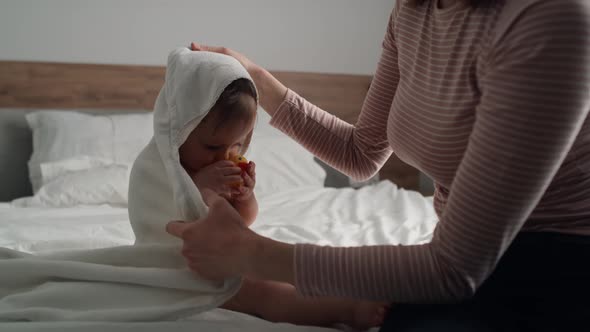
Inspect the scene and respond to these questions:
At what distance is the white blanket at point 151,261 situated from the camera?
0.90m

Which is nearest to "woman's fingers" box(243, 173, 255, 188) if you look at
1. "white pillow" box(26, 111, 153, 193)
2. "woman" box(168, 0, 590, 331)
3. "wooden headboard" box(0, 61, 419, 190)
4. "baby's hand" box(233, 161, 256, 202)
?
"baby's hand" box(233, 161, 256, 202)

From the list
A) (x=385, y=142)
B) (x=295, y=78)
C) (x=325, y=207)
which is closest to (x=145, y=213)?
(x=385, y=142)

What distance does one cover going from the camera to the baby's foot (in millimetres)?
917

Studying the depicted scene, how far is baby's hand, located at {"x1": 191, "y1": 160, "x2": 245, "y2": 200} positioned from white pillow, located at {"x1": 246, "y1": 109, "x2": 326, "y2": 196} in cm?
122

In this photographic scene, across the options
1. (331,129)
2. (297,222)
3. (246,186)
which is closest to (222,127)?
(246,186)

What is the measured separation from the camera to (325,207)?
2.19m

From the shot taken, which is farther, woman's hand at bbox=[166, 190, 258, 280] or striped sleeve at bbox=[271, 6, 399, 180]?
striped sleeve at bbox=[271, 6, 399, 180]

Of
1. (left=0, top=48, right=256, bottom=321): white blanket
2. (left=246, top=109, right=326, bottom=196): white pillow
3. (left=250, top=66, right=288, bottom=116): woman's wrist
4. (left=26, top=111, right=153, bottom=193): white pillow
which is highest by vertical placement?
(left=250, top=66, right=288, bottom=116): woman's wrist

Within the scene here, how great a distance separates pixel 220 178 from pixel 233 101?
0.17 m

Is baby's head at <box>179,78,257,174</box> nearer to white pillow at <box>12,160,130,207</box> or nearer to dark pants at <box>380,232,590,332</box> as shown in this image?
dark pants at <box>380,232,590,332</box>

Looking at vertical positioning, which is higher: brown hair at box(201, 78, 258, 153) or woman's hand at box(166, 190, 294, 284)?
brown hair at box(201, 78, 258, 153)

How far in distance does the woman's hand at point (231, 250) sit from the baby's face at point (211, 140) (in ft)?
1.08

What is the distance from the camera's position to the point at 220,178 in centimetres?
111

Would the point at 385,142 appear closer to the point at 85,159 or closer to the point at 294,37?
the point at 85,159
